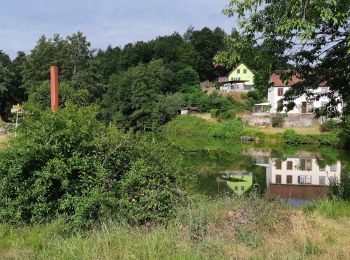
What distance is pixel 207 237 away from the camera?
540 cm

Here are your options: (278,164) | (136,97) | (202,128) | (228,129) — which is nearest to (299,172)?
(278,164)

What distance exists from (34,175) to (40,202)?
45 centimetres

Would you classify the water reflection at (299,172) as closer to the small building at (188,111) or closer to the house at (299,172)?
the house at (299,172)

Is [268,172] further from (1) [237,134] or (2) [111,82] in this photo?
(2) [111,82]

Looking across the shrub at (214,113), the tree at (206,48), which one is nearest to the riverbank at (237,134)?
the shrub at (214,113)

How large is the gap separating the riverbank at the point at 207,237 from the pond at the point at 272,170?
9903 mm

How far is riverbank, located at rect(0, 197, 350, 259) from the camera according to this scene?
16.3 feet

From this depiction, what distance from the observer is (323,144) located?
4656 centimetres

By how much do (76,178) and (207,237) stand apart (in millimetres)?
2773

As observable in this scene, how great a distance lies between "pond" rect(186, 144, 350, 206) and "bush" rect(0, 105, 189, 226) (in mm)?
9182

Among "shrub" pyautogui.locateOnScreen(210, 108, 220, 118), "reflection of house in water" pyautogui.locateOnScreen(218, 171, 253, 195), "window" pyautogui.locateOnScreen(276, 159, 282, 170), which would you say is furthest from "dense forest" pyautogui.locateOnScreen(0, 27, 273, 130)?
"reflection of house in water" pyautogui.locateOnScreen(218, 171, 253, 195)

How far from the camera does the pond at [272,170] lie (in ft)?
64.1

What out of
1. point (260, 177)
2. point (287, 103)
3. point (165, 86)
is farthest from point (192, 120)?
point (287, 103)

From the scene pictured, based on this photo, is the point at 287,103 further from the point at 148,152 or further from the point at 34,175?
the point at 34,175
